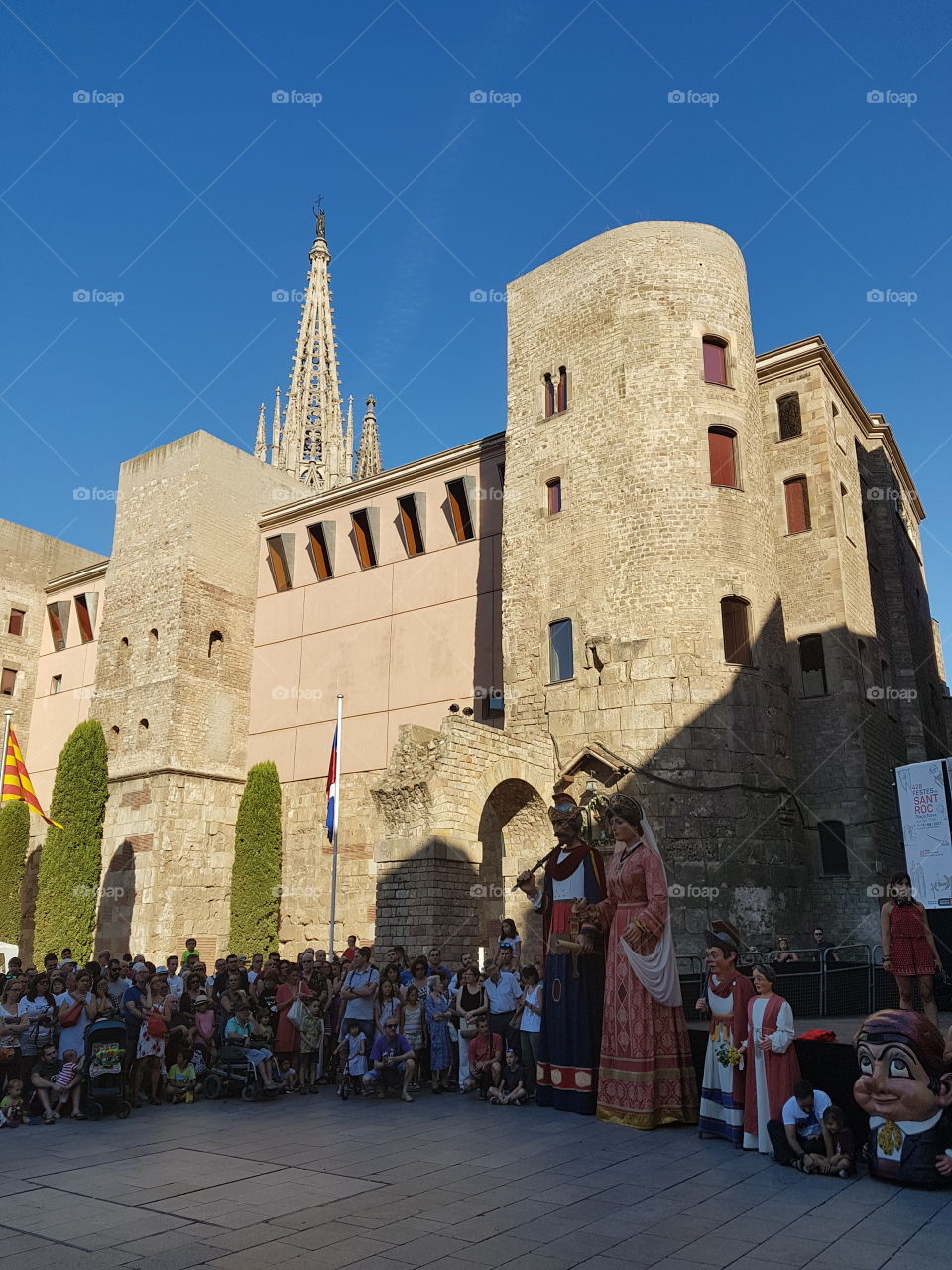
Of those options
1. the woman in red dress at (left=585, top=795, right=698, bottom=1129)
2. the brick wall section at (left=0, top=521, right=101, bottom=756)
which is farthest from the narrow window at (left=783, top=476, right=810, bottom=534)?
the brick wall section at (left=0, top=521, right=101, bottom=756)

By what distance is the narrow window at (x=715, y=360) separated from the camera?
2108 cm

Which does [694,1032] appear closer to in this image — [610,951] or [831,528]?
[610,951]

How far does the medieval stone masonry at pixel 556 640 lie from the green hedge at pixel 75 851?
899mm

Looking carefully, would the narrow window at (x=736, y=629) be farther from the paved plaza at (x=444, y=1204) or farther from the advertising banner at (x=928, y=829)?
the paved plaza at (x=444, y=1204)

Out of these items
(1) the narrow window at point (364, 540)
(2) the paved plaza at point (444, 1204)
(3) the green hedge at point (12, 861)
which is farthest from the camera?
(3) the green hedge at point (12, 861)

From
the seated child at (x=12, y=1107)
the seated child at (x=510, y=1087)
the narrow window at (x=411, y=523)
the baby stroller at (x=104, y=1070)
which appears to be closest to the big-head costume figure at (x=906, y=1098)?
the seated child at (x=510, y=1087)

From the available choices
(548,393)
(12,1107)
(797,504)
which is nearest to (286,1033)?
(12,1107)

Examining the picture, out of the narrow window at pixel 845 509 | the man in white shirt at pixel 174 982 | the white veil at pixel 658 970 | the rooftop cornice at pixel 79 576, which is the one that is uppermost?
the rooftop cornice at pixel 79 576

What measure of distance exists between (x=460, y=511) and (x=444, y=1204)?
66.7 feet

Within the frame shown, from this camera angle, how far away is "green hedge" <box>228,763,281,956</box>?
82.8 feet

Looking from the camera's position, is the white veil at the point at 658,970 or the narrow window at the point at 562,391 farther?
the narrow window at the point at 562,391

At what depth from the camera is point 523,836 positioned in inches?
807

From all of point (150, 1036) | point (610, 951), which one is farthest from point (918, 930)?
point (150, 1036)

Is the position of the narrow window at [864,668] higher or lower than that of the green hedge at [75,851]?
higher
